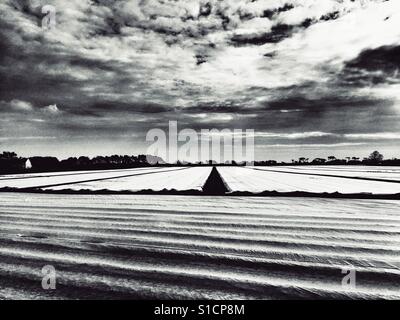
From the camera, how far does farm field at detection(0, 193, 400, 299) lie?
313 cm

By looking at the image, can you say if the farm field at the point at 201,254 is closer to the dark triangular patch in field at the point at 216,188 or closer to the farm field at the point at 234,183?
the dark triangular patch in field at the point at 216,188

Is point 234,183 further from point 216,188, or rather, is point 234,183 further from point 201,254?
point 201,254

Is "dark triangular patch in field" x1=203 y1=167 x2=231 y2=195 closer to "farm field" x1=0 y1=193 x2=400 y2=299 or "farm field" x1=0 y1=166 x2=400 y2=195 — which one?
"farm field" x1=0 y1=166 x2=400 y2=195

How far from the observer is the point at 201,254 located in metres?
4.33

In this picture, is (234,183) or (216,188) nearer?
(216,188)

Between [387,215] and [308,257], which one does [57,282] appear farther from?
[387,215]

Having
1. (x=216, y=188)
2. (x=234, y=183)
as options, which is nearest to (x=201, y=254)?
(x=216, y=188)

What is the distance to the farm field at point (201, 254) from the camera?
10.3 feet

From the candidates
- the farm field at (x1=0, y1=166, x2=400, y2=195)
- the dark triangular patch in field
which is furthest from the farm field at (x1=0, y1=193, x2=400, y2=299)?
the farm field at (x1=0, y1=166, x2=400, y2=195)

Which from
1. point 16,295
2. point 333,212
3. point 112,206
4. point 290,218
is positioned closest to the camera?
point 16,295

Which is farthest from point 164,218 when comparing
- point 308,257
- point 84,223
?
point 308,257
